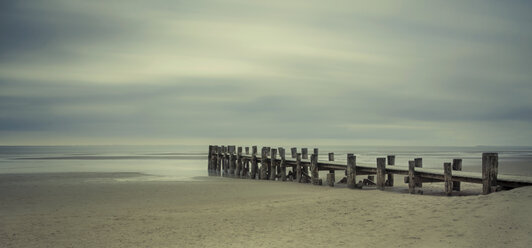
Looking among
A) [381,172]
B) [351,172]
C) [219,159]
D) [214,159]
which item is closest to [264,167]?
[351,172]

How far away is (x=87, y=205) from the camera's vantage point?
15078 millimetres

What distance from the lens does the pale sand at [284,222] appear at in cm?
886

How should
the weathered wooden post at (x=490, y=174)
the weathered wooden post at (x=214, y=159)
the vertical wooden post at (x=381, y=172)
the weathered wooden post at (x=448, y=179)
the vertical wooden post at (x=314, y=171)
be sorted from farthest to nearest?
the weathered wooden post at (x=214, y=159), the vertical wooden post at (x=314, y=171), the vertical wooden post at (x=381, y=172), the weathered wooden post at (x=448, y=179), the weathered wooden post at (x=490, y=174)

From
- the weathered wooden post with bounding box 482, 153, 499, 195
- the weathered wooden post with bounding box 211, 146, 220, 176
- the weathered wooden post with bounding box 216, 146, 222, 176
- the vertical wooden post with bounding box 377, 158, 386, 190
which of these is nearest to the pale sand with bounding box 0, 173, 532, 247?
the weathered wooden post with bounding box 482, 153, 499, 195

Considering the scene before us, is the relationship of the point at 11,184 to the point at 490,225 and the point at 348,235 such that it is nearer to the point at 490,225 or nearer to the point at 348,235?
the point at 348,235

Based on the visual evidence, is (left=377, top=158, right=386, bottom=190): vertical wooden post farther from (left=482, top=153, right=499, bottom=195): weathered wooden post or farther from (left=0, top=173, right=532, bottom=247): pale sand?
(left=482, top=153, right=499, bottom=195): weathered wooden post

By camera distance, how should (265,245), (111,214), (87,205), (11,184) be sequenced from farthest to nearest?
(11,184), (87,205), (111,214), (265,245)

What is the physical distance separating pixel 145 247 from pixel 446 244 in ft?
18.0

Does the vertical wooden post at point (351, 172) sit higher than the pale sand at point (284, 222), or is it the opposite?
the vertical wooden post at point (351, 172)

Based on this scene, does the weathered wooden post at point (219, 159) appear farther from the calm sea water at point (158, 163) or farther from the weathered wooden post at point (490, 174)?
the weathered wooden post at point (490, 174)

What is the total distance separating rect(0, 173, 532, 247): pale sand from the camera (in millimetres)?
8859

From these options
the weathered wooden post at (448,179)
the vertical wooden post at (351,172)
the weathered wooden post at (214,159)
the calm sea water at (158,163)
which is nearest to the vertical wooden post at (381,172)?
the vertical wooden post at (351,172)

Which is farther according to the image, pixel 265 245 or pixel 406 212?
pixel 406 212

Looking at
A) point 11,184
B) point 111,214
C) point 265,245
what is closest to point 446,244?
point 265,245
